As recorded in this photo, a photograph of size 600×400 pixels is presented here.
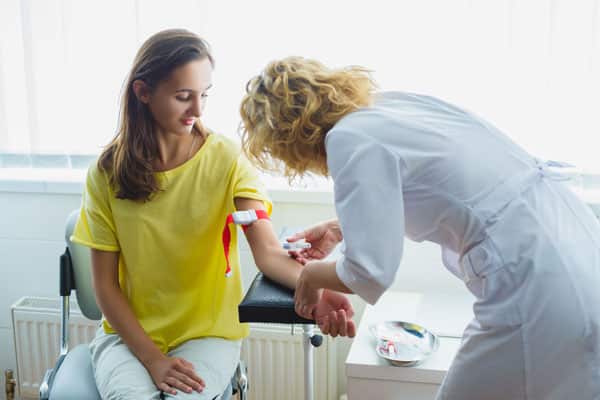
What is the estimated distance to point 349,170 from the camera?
3.57ft

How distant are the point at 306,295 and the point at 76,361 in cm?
76

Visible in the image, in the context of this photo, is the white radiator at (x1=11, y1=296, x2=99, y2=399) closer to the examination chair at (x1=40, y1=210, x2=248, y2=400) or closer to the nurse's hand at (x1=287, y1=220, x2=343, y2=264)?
the examination chair at (x1=40, y1=210, x2=248, y2=400)

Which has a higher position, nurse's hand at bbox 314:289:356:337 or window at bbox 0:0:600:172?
window at bbox 0:0:600:172

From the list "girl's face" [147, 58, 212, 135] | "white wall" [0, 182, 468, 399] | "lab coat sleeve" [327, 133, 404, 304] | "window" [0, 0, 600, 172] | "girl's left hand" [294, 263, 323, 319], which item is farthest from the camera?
"white wall" [0, 182, 468, 399]

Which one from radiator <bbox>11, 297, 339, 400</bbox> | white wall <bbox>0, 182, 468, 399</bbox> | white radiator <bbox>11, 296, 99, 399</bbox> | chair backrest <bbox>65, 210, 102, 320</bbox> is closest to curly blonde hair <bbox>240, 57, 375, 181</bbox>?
chair backrest <bbox>65, 210, 102, 320</bbox>

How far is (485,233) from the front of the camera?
1154 millimetres

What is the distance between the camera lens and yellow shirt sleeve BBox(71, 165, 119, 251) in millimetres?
1651

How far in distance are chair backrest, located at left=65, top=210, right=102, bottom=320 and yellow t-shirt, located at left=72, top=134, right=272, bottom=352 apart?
0.18m

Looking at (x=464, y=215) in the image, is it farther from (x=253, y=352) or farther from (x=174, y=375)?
(x=253, y=352)

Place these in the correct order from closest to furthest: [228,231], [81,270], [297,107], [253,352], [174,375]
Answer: [297,107] → [174,375] → [228,231] → [81,270] → [253,352]

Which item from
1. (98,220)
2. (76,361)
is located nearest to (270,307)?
(98,220)

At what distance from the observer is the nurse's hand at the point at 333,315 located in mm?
1271

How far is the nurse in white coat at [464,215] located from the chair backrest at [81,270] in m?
0.82

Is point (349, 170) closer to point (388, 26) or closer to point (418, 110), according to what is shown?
point (418, 110)
